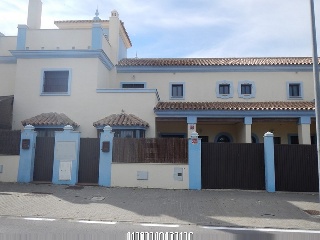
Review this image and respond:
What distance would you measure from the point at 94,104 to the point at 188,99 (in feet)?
21.5

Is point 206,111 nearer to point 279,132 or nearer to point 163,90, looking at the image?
point 163,90

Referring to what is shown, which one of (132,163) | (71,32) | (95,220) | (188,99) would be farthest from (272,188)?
(71,32)

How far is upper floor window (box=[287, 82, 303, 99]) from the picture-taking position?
19.0 metres

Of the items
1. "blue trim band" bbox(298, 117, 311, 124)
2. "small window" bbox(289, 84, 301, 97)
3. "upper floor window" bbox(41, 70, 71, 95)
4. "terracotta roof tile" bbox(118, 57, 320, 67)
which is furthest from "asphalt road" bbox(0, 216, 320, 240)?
"small window" bbox(289, 84, 301, 97)

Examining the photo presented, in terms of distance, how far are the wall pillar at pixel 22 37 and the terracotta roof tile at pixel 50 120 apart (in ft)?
14.2

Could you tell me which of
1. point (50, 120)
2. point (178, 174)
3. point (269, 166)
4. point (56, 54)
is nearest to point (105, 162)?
point (178, 174)

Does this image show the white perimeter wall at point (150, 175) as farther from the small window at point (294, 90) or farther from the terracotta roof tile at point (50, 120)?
the small window at point (294, 90)

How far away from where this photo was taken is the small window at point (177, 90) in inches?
763

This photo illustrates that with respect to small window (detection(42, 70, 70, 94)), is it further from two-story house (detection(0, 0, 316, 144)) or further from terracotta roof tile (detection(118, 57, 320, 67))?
terracotta roof tile (detection(118, 57, 320, 67))

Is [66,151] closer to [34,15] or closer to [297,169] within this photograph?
[297,169]

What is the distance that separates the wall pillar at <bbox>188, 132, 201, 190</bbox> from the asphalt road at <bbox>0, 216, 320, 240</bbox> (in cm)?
496

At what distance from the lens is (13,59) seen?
57.6 ft

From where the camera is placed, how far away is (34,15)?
1862cm

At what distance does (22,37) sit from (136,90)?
7.38 metres
